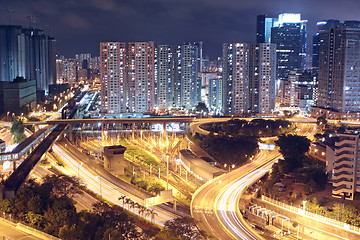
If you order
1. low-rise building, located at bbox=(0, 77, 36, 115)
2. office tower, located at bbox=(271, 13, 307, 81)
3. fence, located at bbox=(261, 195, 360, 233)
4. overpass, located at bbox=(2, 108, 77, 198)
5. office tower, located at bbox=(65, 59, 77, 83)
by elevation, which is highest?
office tower, located at bbox=(271, 13, 307, 81)

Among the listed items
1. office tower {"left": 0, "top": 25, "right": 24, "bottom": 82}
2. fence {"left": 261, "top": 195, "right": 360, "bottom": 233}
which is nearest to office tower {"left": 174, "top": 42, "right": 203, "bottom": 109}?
office tower {"left": 0, "top": 25, "right": 24, "bottom": 82}

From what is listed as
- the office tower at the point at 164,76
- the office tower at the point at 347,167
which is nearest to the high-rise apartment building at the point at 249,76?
the office tower at the point at 164,76

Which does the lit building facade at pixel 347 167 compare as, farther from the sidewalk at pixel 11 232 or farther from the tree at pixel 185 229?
the sidewalk at pixel 11 232

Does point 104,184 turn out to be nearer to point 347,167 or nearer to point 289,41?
point 347,167

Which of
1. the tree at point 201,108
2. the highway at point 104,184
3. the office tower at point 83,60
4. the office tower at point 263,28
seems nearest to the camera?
the highway at point 104,184

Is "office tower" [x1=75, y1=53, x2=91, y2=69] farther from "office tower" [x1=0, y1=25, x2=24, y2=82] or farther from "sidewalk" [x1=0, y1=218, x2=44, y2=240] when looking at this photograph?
"sidewalk" [x1=0, y1=218, x2=44, y2=240]

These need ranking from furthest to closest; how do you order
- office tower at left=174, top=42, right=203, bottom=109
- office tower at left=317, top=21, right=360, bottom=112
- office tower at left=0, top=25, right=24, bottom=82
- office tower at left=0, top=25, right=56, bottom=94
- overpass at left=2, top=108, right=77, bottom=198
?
1. office tower at left=0, top=25, right=56, bottom=94
2. office tower at left=0, top=25, right=24, bottom=82
3. office tower at left=174, top=42, right=203, bottom=109
4. office tower at left=317, top=21, right=360, bottom=112
5. overpass at left=2, top=108, right=77, bottom=198

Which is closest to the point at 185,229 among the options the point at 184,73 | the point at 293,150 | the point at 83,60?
the point at 293,150

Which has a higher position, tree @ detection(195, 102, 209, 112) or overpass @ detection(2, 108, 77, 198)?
tree @ detection(195, 102, 209, 112)
